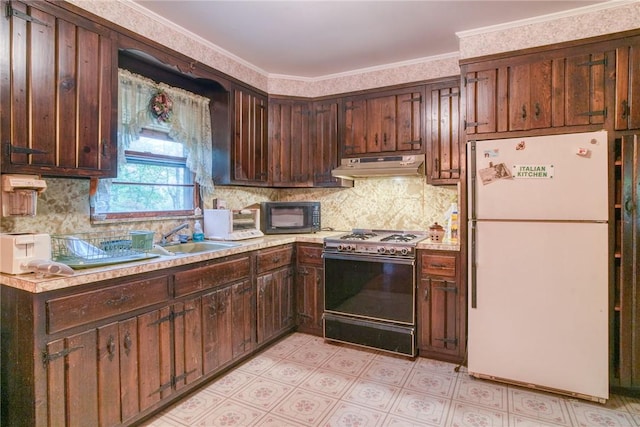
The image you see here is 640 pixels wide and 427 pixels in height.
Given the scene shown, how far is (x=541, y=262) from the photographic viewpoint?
2.33m

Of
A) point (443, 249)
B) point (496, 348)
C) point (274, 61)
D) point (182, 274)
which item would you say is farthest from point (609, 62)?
point (182, 274)

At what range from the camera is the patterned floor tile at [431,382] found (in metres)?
2.40

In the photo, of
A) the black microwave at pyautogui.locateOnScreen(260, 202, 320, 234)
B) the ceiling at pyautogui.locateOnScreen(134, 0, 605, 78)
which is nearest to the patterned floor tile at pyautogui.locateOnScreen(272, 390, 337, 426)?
the black microwave at pyautogui.locateOnScreen(260, 202, 320, 234)

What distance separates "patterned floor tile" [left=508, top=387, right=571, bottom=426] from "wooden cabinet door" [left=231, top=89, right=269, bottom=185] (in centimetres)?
271

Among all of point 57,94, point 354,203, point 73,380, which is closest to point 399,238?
point 354,203

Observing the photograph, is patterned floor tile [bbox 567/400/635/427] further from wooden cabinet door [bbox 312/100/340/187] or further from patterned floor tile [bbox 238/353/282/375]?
wooden cabinet door [bbox 312/100/340/187]

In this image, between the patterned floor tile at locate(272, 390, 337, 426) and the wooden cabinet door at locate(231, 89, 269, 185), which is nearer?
the patterned floor tile at locate(272, 390, 337, 426)

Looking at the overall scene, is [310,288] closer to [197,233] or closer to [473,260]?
[197,233]

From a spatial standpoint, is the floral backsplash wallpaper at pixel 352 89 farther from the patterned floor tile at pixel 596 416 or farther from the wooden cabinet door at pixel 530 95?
the patterned floor tile at pixel 596 416

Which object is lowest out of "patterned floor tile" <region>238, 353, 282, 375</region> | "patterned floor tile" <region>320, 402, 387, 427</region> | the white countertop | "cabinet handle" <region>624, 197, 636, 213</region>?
"patterned floor tile" <region>320, 402, 387, 427</region>

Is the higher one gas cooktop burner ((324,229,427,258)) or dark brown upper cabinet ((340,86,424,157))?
dark brown upper cabinet ((340,86,424,157))

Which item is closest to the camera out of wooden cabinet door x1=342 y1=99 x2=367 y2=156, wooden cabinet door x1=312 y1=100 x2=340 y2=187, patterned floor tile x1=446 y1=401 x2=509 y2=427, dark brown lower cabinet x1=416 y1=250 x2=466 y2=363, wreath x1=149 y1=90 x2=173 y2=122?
patterned floor tile x1=446 y1=401 x2=509 y2=427

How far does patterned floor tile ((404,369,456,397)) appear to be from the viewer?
7.86ft

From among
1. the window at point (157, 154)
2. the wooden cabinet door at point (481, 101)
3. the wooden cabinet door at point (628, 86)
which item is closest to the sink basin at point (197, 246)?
the window at point (157, 154)
